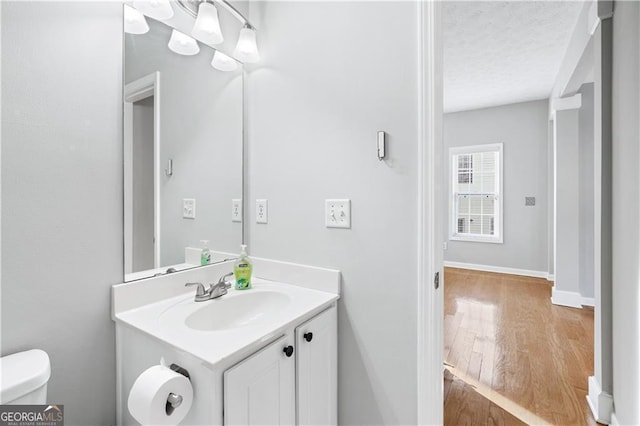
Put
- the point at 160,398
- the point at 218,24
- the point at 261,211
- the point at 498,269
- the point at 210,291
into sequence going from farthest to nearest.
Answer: the point at 498,269
the point at 261,211
the point at 218,24
the point at 210,291
the point at 160,398

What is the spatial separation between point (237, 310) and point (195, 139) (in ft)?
2.74

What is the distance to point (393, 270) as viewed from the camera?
1196 millimetres

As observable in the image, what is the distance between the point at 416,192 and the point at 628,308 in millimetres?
1121

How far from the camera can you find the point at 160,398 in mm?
736

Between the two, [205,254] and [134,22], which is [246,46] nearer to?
[134,22]

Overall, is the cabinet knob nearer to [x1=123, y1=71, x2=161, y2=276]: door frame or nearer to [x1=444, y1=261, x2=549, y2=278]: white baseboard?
[x1=123, y1=71, x2=161, y2=276]: door frame

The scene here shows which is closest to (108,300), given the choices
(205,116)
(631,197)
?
(205,116)

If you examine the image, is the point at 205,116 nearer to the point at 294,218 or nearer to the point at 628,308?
the point at 294,218

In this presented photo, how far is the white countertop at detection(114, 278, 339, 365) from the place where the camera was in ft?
2.70

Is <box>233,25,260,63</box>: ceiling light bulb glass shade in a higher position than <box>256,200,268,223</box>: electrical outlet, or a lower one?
higher

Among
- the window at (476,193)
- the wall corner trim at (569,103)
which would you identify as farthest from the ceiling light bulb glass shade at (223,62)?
the window at (476,193)

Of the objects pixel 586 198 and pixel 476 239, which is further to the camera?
pixel 476 239

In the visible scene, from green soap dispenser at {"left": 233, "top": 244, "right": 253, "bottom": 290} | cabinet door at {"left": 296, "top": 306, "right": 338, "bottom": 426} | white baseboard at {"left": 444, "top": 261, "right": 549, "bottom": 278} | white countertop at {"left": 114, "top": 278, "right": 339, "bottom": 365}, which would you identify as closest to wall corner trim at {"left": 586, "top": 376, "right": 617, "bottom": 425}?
cabinet door at {"left": 296, "top": 306, "right": 338, "bottom": 426}

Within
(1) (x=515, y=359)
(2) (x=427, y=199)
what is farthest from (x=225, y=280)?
(1) (x=515, y=359)
